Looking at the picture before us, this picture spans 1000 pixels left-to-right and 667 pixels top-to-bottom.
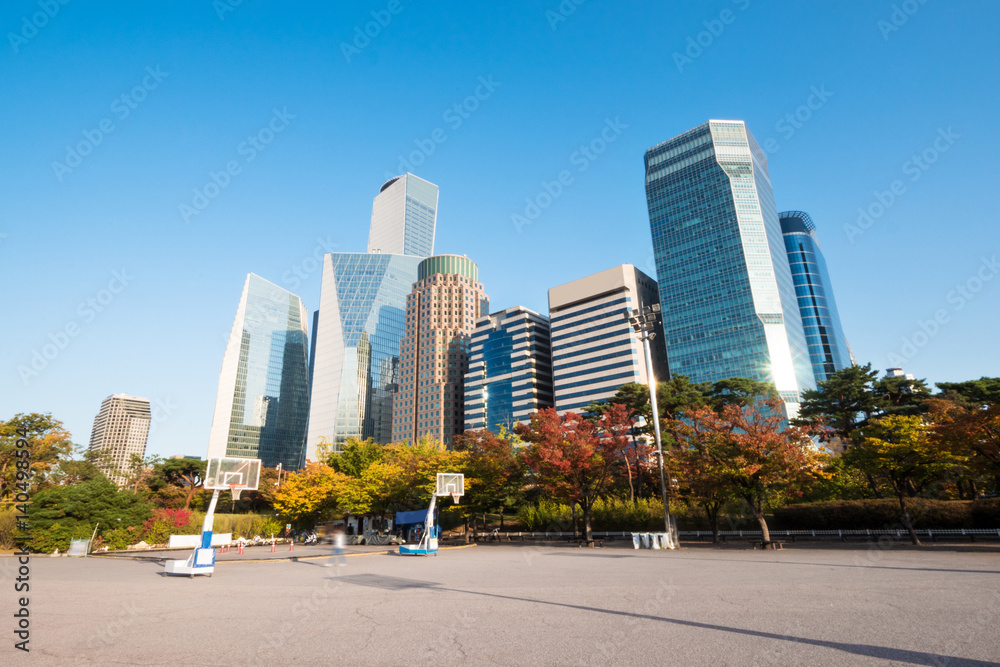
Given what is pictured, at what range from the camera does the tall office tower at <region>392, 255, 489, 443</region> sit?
159 metres

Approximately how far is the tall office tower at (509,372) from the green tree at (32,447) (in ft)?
326

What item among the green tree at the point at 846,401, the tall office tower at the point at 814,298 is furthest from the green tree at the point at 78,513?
the tall office tower at the point at 814,298

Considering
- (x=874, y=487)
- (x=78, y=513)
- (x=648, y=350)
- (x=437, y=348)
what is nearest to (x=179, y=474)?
(x=78, y=513)

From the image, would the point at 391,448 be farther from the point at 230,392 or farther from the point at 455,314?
the point at 230,392

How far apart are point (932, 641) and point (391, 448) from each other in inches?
2238

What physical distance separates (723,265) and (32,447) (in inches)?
4843

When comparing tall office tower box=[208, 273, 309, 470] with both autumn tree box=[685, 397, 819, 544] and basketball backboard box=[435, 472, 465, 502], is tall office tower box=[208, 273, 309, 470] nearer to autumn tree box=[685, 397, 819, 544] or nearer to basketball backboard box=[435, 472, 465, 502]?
basketball backboard box=[435, 472, 465, 502]

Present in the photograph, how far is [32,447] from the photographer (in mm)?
A: 41656

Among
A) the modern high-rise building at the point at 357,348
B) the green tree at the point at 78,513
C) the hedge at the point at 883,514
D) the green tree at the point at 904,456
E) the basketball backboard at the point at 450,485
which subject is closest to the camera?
the green tree at the point at 904,456

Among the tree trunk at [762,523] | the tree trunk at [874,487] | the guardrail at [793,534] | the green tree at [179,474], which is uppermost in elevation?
the green tree at [179,474]

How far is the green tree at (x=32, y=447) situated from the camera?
40.2 m

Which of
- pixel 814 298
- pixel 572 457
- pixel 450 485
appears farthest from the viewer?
pixel 814 298

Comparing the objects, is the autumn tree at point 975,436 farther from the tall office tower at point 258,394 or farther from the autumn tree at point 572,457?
the tall office tower at point 258,394

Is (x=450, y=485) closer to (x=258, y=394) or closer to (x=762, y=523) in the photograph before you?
(x=762, y=523)
